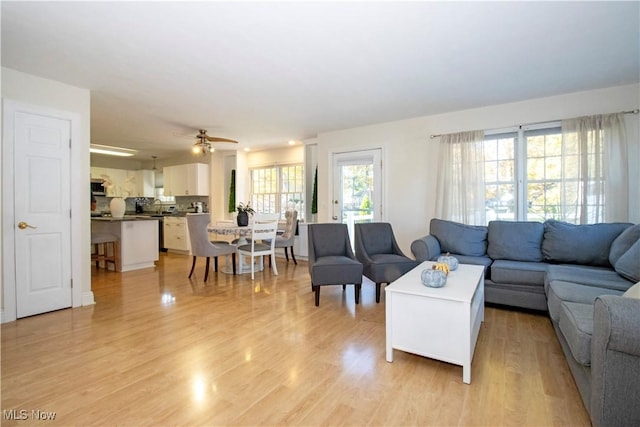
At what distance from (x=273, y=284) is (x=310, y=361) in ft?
7.33

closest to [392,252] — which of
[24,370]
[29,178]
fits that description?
[24,370]

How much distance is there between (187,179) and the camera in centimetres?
741

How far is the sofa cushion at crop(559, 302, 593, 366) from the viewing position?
160 centimetres

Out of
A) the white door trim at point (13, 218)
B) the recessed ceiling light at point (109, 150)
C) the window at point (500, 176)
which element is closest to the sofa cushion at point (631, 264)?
the window at point (500, 176)

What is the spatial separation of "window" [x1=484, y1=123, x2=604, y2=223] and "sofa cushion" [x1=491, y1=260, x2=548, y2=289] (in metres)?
0.91

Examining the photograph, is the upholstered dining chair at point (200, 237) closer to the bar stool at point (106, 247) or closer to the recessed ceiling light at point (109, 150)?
the bar stool at point (106, 247)

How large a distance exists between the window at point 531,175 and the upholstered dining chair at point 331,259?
2074 millimetres

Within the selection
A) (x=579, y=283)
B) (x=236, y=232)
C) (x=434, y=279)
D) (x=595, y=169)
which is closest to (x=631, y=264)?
(x=579, y=283)

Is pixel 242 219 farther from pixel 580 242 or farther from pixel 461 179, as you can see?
pixel 580 242

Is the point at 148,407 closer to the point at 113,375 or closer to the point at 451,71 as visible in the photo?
the point at 113,375

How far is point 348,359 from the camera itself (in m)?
2.26

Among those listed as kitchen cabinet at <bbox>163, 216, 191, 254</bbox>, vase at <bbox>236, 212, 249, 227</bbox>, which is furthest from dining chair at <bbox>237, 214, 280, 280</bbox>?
kitchen cabinet at <bbox>163, 216, 191, 254</bbox>

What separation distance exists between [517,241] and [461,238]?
0.60 metres

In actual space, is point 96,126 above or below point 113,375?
above
